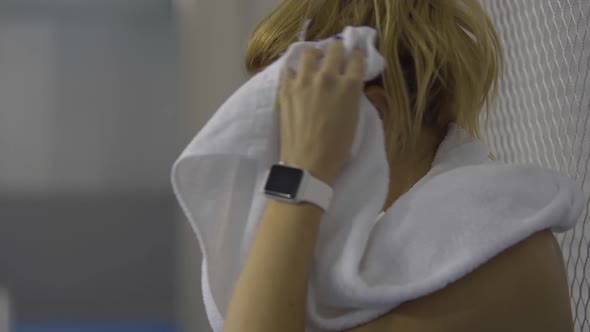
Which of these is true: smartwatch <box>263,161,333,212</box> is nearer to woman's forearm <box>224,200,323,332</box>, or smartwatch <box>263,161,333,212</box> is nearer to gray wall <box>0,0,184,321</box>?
woman's forearm <box>224,200,323,332</box>

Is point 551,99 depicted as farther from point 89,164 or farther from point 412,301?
point 89,164

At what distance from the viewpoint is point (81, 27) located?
70.1 inches

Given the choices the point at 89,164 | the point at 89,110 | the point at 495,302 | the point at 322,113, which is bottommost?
the point at 89,164

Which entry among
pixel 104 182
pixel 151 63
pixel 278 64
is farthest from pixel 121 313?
pixel 278 64

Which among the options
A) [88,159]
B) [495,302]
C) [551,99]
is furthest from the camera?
[88,159]

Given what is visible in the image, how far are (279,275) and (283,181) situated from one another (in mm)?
78

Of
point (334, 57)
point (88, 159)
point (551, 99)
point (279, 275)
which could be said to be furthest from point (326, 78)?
point (88, 159)

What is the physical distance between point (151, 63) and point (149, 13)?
0.43 ft

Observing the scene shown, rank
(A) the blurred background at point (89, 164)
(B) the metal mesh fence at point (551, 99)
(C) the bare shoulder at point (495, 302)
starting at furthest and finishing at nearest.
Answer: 1. (A) the blurred background at point (89, 164)
2. (B) the metal mesh fence at point (551, 99)
3. (C) the bare shoulder at point (495, 302)

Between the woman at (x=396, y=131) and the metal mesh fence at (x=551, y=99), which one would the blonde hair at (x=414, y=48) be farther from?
the metal mesh fence at (x=551, y=99)

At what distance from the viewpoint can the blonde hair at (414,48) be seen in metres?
0.63

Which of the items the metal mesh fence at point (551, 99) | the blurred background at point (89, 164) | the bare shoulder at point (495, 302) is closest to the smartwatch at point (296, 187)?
the bare shoulder at point (495, 302)

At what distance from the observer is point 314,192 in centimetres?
57

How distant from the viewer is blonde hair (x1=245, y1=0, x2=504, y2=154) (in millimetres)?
629
